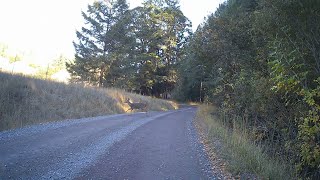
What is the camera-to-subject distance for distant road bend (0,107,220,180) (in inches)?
244

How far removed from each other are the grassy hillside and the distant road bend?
2239mm

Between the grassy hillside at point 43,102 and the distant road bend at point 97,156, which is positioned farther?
the grassy hillside at point 43,102

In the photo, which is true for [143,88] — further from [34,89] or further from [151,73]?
[34,89]

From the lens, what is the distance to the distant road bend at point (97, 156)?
619cm

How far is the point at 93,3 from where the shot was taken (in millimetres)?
40156

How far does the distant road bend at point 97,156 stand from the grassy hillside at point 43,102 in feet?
7.34

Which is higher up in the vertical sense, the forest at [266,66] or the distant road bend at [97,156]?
the forest at [266,66]

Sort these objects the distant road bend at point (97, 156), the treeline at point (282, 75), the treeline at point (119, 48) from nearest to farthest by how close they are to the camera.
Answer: the distant road bend at point (97, 156) → the treeline at point (282, 75) → the treeline at point (119, 48)

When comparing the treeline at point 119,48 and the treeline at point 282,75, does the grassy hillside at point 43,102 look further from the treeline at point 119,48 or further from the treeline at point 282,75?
the treeline at point 119,48

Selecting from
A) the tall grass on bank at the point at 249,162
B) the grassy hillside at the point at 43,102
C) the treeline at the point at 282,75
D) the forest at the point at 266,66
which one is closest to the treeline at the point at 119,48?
the forest at the point at 266,66

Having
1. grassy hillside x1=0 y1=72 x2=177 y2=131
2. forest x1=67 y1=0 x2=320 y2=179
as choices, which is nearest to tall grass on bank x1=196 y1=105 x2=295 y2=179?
forest x1=67 y1=0 x2=320 y2=179

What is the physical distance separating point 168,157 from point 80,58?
3432 cm

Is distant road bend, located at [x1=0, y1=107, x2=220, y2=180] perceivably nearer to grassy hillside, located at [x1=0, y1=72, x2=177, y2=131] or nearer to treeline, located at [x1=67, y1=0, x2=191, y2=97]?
grassy hillside, located at [x1=0, y1=72, x2=177, y2=131]

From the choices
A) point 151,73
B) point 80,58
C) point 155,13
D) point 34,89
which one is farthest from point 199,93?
point 34,89
